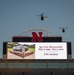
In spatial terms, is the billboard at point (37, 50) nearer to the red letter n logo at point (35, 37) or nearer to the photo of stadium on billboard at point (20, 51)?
the photo of stadium on billboard at point (20, 51)

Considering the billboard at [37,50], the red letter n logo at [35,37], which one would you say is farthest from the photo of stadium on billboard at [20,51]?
the red letter n logo at [35,37]

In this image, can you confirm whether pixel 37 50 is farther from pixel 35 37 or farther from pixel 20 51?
pixel 35 37

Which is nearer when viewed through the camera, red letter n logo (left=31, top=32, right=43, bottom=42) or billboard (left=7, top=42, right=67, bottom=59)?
billboard (left=7, top=42, right=67, bottom=59)

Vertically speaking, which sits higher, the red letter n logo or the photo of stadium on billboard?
the red letter n logo

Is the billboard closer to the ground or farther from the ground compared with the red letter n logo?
closer to the ground

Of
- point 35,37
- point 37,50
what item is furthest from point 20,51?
point 35,37

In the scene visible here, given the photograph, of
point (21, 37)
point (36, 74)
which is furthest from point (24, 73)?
point (21, 37)

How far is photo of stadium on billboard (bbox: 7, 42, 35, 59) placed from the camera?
35.0 m

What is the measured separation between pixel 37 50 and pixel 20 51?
205cm

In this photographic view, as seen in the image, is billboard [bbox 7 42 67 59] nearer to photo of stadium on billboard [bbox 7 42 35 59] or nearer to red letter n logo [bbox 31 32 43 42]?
photo of stadium on billboard [bbox 7 42 35 59]

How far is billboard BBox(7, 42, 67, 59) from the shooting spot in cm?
3494

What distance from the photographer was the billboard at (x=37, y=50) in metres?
34.9

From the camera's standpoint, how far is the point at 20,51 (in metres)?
35.5

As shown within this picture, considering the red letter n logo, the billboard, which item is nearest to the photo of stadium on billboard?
the billboard
